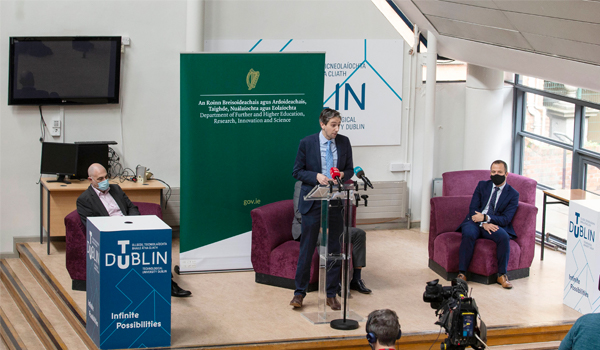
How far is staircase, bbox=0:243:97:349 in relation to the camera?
5.20 m

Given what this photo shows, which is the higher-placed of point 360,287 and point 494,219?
point 494,219

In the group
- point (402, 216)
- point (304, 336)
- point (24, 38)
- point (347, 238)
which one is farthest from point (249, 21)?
point (304, 336)

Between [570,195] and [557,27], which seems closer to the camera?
[557,27]

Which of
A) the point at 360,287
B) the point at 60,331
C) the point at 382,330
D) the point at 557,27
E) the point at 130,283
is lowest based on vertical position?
the point at 60,331

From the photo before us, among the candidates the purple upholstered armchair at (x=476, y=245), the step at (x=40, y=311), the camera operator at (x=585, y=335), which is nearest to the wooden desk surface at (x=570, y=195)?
the purple upholstered armchair at (x=476, y=245)

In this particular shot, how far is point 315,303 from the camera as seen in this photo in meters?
5.70

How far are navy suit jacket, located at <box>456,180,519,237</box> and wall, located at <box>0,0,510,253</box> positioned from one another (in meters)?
1.80

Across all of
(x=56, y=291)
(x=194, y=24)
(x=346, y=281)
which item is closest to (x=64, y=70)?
(x=194, y=24)

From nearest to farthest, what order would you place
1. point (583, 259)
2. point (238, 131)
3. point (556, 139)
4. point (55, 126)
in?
point (583, 259)
point (238, 131)
point (55, 126)
point (556, 139)

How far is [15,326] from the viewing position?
5746mm

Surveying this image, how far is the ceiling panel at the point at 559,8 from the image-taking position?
4324mm

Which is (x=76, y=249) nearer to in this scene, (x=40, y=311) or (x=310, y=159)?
(x=40, y=311)

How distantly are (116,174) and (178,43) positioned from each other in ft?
5.23

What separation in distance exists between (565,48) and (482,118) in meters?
2.87
